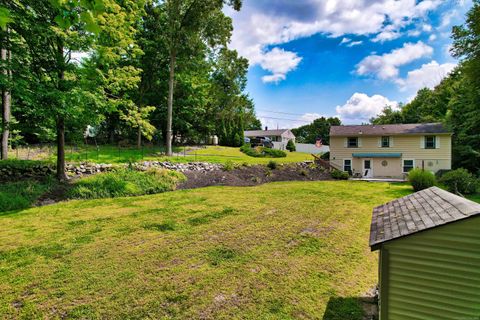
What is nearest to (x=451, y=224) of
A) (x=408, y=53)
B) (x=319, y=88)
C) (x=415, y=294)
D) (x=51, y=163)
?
(x=415, y=294)

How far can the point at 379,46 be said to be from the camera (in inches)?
635

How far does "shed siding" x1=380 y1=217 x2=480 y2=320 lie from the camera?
8.37ft

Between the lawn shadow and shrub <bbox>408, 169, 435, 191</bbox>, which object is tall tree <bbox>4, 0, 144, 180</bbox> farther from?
shrub <bbox>408, 169, 435, 191</bbox>

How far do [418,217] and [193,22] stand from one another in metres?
18.7

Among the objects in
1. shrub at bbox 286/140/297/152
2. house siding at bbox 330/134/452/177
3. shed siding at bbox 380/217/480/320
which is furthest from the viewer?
shrub at bbox 286/140/297/152

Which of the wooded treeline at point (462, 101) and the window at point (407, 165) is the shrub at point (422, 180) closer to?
the wooded treeline at point (462, 101)

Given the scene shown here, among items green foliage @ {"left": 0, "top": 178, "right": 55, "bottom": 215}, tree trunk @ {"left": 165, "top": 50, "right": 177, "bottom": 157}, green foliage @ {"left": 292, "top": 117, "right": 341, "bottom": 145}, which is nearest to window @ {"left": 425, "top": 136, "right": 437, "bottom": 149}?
tree trunk @ {"left": 165, "top": 50, "right": 177, "bottom": 157}

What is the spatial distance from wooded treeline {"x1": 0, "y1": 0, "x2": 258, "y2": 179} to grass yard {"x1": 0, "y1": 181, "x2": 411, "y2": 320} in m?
3.69

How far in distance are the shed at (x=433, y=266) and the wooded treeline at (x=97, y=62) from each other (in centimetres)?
402

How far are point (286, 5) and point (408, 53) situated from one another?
991 cm

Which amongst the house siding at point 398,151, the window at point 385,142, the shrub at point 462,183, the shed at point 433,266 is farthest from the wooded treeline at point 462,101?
the shed at point 433,266

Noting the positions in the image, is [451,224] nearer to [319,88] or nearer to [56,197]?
[56,197]

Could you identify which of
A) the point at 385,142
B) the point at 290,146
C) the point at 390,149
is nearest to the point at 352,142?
the point at 385,142

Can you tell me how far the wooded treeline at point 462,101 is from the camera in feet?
50.2
